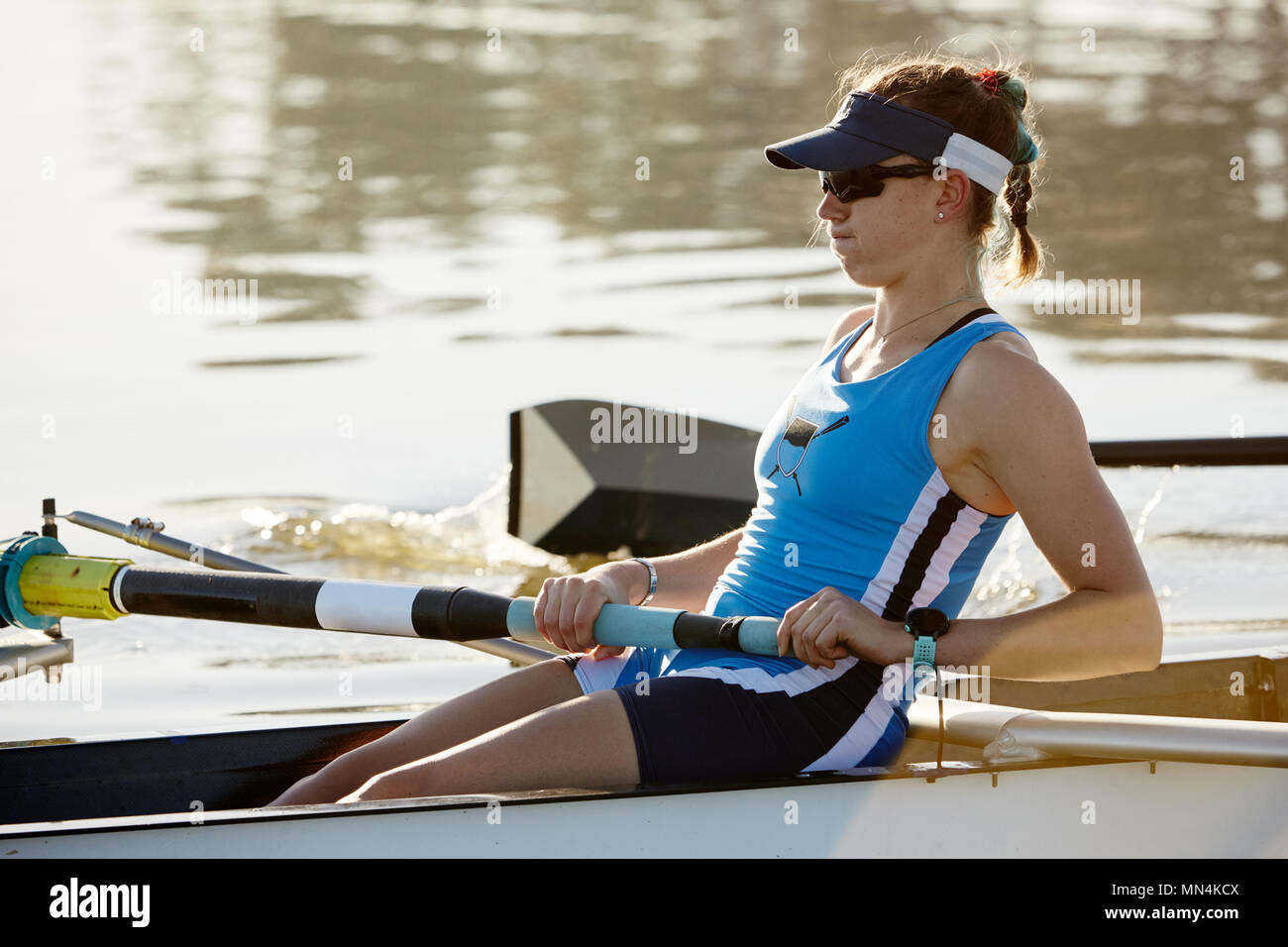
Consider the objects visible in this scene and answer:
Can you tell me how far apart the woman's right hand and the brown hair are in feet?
2.62

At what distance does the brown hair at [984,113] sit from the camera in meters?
2.44

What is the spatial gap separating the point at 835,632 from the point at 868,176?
69cm

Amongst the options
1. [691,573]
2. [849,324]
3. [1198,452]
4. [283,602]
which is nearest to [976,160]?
[849,324]

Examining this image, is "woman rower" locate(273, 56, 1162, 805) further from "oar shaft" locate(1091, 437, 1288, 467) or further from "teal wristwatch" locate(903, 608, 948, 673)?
"oar shaft" locate(1091, 437, 1288, 467)

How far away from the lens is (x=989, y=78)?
249cm

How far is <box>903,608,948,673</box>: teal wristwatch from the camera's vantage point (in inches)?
88.0

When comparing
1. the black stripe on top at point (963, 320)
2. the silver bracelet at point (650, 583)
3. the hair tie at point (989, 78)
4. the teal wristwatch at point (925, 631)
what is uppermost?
the hair tie at point (989, 78)

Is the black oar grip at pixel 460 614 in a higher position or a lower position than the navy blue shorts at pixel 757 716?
higher

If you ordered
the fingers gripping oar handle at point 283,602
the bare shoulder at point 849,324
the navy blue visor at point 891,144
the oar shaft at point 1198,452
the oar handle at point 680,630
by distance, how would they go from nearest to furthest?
the oar handle at point 680,630
the navy blue visor at point 891,144
the fingers gripping oar handle at point 283,602
the bare shoulder at point 849,324
the oar shaft at point 1198,452

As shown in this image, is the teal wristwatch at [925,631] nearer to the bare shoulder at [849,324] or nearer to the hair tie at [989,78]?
the bare shoulder at [849,324]

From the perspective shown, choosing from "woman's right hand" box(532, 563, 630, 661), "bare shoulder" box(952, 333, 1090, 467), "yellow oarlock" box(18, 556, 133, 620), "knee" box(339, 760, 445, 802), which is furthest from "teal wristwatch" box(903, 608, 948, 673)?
"yellow oarlock" box(18, 556, 133, 620)

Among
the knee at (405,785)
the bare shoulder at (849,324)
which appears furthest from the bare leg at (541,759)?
the bare shoulder at (849,324)

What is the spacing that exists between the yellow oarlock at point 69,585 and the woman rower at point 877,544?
0.50m

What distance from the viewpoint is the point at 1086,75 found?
16.7 metres
